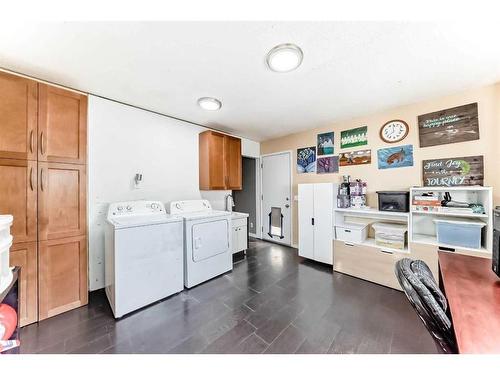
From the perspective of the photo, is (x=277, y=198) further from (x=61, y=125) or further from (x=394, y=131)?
(x=61, y=125)

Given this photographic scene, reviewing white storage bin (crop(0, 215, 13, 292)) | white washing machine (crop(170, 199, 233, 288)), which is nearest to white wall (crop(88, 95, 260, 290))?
white washing machine (crop(170, 199, 233, 288))

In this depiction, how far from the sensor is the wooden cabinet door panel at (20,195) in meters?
1.62

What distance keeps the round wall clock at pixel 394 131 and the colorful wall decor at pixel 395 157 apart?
13cm

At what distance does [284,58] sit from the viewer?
5.08 ft

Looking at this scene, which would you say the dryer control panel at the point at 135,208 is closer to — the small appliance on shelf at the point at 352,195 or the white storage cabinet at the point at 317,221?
the white storage cabinet at the point at 317,221

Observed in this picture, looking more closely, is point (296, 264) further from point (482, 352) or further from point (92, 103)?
point (92, 103)

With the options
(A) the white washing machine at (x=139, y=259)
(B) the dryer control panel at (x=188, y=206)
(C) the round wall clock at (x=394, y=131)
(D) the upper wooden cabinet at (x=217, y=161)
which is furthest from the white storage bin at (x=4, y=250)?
(C) the round wall clock at (x=394, y=131)

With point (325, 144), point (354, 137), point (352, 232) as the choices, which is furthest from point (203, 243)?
point (354, 137)

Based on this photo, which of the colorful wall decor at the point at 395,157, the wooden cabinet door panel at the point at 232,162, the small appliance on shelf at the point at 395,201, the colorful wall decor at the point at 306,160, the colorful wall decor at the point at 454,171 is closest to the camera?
the colorful wall decor at the point at 454,171

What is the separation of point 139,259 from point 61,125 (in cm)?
156

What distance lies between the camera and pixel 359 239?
8.64 ft

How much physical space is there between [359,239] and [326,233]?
457 millimetres

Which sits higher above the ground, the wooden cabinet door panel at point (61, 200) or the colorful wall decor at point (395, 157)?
the colorful wall decor at point (395, 157)
